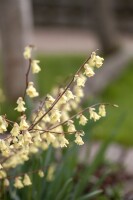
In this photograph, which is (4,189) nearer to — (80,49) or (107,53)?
(107,53)

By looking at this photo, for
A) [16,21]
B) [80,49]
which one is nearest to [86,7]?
[80,49]

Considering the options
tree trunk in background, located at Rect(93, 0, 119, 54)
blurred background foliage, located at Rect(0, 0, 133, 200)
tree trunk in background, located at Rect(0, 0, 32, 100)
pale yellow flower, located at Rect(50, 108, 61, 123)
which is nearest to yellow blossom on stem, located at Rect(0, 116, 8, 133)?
pale yellow flower, located at Rect(50, 108, 61, 123)

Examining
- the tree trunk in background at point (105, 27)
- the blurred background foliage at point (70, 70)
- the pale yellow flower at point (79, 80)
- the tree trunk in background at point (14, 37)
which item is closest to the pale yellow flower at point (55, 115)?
the pale yellow flower at point (79, 80)

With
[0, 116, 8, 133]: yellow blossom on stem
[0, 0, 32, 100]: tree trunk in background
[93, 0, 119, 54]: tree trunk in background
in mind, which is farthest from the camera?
[93, 0, 119, 54]: tree trunk in background

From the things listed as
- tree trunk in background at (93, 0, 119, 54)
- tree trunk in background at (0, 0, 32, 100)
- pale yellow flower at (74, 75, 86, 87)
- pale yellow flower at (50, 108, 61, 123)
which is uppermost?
tree trunk in background at (93, 0, 119, 54)

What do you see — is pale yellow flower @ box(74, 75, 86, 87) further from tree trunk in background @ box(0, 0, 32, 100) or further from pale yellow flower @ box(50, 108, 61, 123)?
tree trunk in background @ box(0, 0, 32, 100)

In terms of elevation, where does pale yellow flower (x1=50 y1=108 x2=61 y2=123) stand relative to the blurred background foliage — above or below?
below

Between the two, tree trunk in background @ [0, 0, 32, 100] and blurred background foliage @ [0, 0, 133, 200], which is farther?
tree trunk in background @ [0, 0, 32, 100]

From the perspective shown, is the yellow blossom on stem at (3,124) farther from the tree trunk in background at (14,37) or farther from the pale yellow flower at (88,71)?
the tree trunk in background at (14,37)
